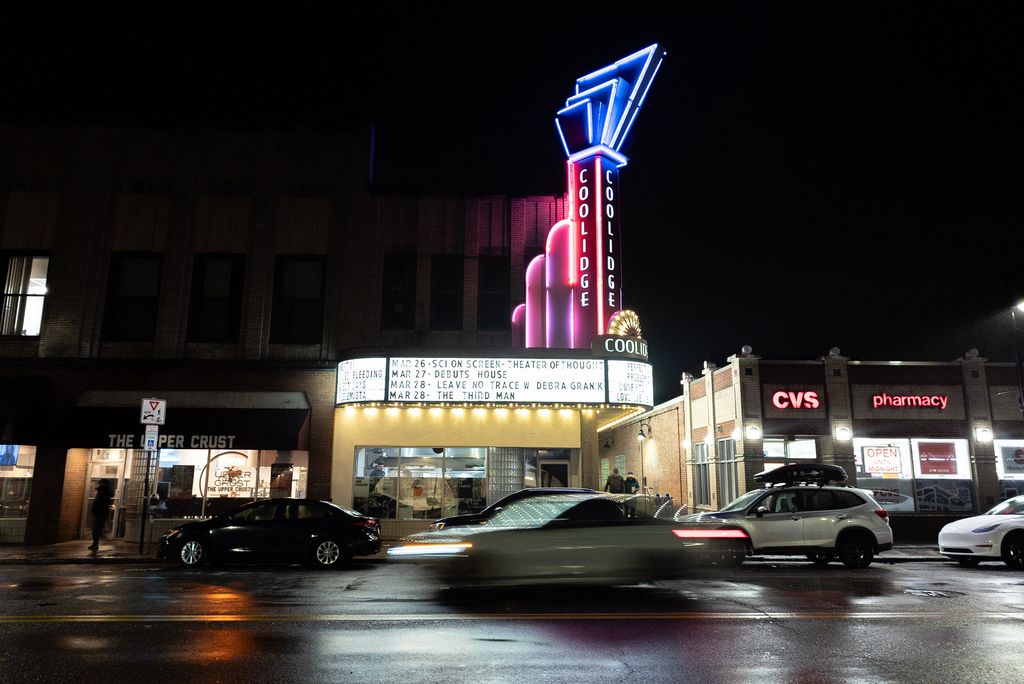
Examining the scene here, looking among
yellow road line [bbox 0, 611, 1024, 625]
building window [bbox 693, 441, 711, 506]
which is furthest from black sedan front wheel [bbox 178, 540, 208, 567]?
building window [bbox 693, 441, 711, 506]

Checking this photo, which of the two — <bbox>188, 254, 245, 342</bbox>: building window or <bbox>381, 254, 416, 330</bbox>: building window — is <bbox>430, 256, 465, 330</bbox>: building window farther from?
<bbox>188, 254, 245, 342</bbox>: building window

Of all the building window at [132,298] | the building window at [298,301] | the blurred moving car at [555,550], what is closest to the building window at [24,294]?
the building window at [132,298]

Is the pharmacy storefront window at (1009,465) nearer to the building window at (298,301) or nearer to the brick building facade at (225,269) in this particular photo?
the brick building facade at (225,269)

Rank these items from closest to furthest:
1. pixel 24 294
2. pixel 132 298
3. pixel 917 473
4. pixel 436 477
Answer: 1. pixel 436 477
2. pixel 24 294
3. pixel 132 298
4. pixel 917 473

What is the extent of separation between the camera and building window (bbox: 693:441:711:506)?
985 inches

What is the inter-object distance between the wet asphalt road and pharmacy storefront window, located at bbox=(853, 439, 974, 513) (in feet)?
33.1

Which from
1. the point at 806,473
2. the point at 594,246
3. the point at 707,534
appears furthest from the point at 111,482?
the point at 806,473

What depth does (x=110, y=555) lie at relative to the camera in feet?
52.9

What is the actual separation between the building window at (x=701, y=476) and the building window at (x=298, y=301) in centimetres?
1357

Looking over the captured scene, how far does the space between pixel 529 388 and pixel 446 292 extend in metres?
4.46

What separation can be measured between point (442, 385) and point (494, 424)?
88.6 inches

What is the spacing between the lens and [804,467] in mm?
17656

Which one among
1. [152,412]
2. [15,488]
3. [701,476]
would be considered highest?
[152,412]

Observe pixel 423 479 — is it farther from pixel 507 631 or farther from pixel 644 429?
pixel 644 429
